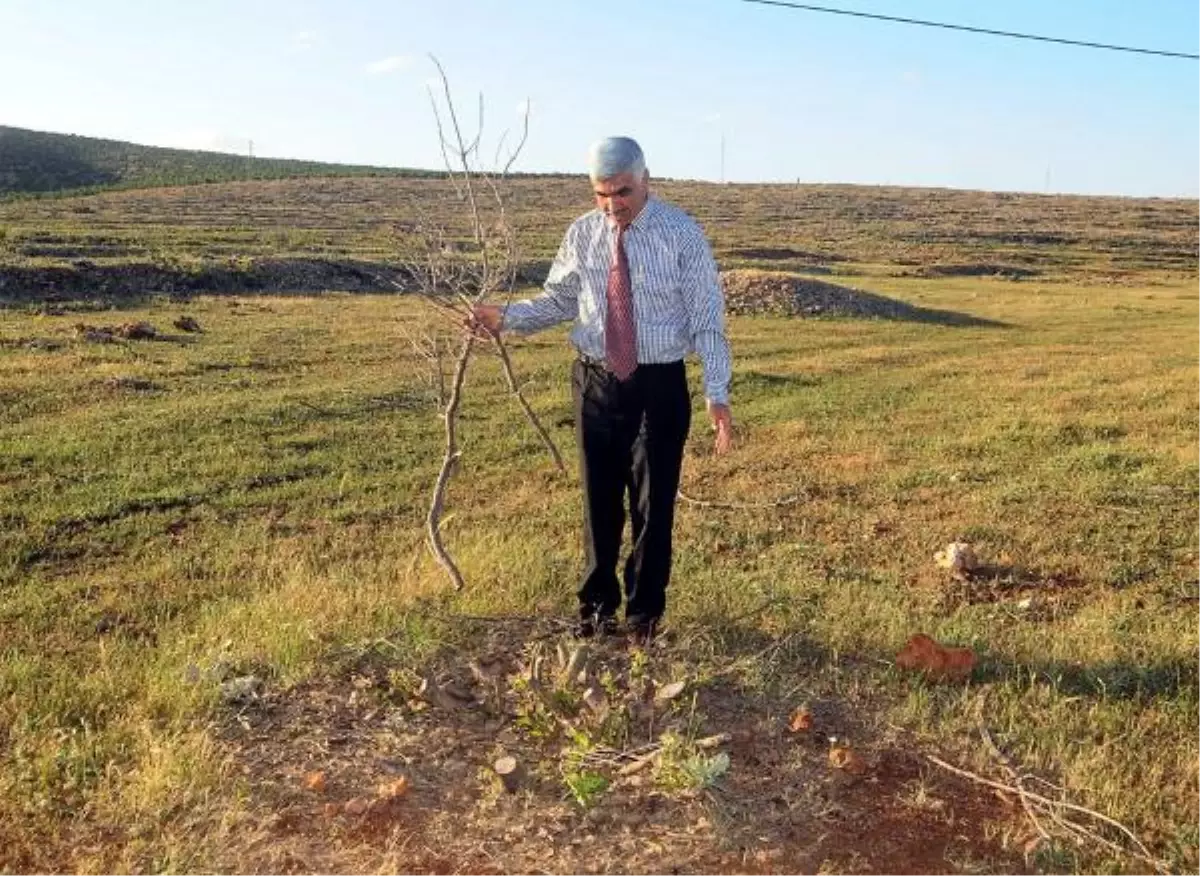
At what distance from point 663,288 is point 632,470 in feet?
2.47

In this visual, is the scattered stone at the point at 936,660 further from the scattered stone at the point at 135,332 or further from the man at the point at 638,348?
the scattered stone at the point at 135,332

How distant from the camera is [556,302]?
4648 mm

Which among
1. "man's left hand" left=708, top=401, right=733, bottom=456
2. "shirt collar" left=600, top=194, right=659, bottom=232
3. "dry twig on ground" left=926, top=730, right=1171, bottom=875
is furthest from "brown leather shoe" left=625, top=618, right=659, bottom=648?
"shirt collar" left=600, top=194, right=659, bottom=232

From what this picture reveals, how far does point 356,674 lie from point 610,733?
1.11 m

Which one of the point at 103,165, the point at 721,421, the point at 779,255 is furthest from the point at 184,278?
the point at 103,165

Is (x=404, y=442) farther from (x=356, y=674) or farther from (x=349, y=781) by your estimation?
(x=349, y=781)

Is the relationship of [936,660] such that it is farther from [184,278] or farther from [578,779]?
[184,278]

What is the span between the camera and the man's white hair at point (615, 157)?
160 inches

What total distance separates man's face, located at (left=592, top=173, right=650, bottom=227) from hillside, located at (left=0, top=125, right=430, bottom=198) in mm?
71857

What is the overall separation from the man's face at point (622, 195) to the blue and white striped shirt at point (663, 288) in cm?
7

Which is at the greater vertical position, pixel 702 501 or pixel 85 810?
pixel 85 810

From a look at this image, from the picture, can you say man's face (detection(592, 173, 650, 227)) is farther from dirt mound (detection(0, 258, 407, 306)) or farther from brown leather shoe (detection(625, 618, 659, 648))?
dirt mound (detection(0, 258, 407, 306))

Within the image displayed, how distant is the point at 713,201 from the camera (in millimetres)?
93188

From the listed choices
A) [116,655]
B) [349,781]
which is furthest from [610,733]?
[116,655]
